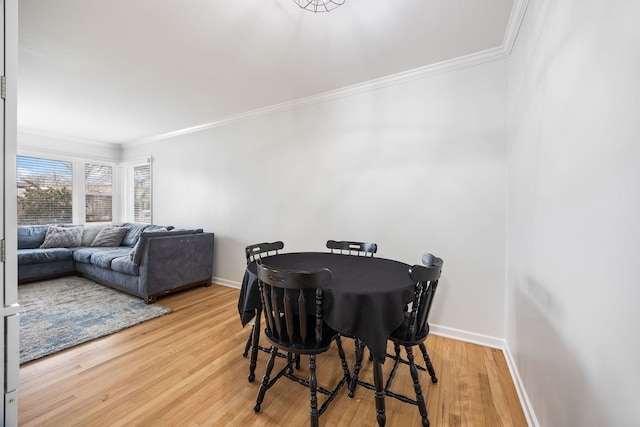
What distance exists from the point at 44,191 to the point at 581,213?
724 centimetres

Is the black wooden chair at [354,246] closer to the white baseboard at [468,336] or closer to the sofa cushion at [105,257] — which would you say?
the white baseboard at [468,336]

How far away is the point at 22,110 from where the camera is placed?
3785 mm

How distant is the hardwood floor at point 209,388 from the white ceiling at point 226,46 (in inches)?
105

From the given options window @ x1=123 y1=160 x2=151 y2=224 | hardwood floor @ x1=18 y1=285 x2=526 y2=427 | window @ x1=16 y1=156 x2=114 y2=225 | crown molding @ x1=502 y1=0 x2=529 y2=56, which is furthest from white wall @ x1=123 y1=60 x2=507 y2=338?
window @ x1=16 y1=156 x2=114 y2=225

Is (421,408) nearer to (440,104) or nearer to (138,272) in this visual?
(440,104)

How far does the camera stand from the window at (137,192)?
17.4 ft

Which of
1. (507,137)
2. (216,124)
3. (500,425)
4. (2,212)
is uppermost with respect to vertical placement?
(216,124)

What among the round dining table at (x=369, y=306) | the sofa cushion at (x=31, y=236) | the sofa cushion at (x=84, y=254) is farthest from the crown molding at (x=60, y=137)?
the round dining table at (x=369, y=306)

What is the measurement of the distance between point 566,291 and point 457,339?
63.3 inches

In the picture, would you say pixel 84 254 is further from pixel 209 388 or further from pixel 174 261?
pixel 209 388

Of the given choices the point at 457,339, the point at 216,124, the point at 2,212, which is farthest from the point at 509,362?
the point at 216,124

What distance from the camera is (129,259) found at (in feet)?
11.4

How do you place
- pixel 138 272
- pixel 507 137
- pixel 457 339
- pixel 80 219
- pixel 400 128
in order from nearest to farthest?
1. pixel 507 137
2. pixel 457 339
3. pixel 400 128
4. pixel 138 272
5. pixel 80 219

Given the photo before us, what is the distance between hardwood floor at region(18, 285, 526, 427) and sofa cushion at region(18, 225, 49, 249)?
3.49 metres
